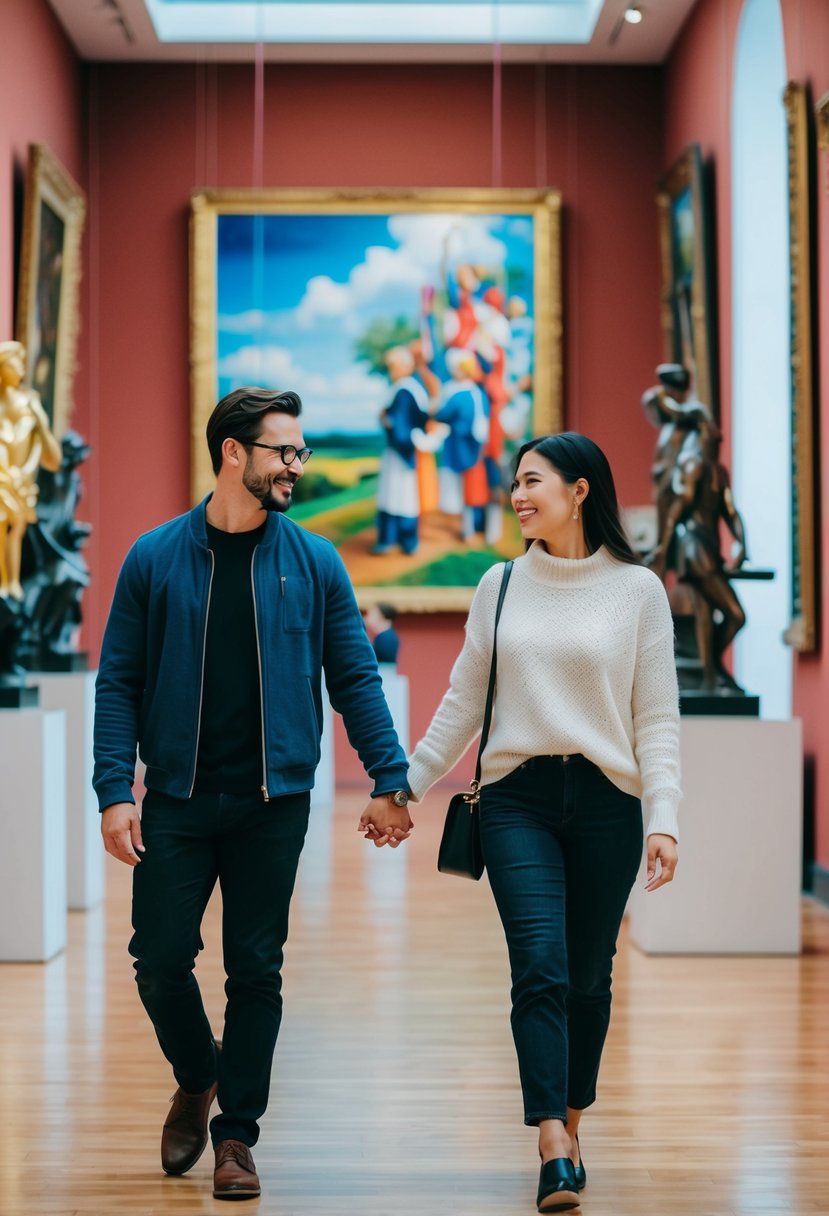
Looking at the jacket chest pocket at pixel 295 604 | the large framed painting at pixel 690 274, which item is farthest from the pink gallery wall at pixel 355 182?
the jacket chest pocket at pixel 295 604

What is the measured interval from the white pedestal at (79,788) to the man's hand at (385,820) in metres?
5.67

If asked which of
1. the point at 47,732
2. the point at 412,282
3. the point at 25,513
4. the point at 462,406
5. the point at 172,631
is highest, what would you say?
the point at 412,282

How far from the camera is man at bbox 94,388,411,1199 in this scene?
4.34m

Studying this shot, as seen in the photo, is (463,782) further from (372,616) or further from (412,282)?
(412,282)

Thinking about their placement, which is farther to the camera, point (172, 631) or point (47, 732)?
point (47, 732)

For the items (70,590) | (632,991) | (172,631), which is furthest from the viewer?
(70,590)

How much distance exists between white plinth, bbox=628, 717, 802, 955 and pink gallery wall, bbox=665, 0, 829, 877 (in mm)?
2263

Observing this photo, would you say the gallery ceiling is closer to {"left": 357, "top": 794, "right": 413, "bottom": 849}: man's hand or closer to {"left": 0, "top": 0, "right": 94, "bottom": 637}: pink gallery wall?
{"left": 0, "top": 0, "right": 94, "bottom": 637}: pink gallery wall

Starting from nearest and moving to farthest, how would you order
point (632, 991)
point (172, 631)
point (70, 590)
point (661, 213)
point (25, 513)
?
point (172, 631) → point (632, 991) → point (25, 513) → point (70, 590) → point (661, 213)

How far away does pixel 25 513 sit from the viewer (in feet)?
31.9

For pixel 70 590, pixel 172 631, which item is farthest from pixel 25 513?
pixel 172 631

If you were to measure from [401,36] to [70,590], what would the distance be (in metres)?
8.52

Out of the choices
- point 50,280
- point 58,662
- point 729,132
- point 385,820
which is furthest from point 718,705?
point 50,280

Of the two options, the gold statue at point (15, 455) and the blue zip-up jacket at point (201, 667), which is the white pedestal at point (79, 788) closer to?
the gold statue at point (15, 455)
